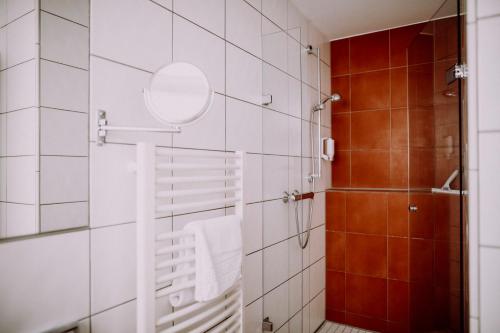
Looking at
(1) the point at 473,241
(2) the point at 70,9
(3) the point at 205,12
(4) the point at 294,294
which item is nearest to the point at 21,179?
(2) the point at 70,9

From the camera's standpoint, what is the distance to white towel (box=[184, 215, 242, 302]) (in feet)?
3.35

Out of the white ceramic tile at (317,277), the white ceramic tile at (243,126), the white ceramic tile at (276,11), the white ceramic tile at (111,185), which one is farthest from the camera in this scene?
the white ceramic tile at (317,277)

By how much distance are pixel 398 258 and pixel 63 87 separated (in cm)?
244

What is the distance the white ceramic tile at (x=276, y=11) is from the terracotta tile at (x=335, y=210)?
142 cm

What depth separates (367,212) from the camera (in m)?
2.41

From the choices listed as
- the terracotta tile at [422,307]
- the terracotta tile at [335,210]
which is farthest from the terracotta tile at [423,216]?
the terracotta tile at [335,210]

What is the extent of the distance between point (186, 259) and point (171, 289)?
0.10 m

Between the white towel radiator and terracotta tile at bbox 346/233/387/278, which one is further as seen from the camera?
terracotta tile at bbox 346/233/387/278

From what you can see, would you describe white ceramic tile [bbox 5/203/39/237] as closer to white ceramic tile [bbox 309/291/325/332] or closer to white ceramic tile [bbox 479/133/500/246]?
white ceramic tile [bbox 479/133/500/246]

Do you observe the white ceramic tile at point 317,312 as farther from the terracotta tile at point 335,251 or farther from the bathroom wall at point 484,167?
the bathroom wall at point 484,167

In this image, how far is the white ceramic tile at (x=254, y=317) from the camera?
151 cm

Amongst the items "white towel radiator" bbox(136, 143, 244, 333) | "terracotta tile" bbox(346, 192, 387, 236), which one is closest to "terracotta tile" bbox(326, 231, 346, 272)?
"terracotta tile" bbox(346, 192, 387, 236)

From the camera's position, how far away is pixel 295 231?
178cm

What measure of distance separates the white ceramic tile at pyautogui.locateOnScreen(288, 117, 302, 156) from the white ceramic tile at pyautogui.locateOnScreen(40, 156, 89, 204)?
1.08 m
